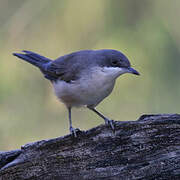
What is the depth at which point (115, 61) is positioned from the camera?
4344mm

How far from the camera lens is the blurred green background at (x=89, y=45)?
15.9 ft

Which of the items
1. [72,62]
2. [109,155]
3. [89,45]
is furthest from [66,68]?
[109,155]

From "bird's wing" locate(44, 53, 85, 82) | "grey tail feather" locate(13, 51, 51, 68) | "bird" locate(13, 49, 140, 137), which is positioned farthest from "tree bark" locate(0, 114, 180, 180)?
"grey tail feather" locate(13, 51, 51, 68)

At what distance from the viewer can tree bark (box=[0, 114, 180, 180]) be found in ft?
11.2

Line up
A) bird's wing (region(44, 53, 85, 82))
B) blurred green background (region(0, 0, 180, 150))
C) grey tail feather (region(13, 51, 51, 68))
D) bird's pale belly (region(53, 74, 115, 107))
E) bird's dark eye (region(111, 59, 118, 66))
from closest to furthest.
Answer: bird's pale belly (region(53, 74, 115, 107)), bird's dark eye (region(111, 59, 118, 66)), bird's wing (region(44, 53, 85, 82)), blurred green background (region(0, 0, 180, 150)), grey tail feather (region(13, 51, 51, 68))

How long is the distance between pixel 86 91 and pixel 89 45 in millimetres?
992

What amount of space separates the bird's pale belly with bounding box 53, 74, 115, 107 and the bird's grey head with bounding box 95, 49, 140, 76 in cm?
17

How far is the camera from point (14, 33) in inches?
196

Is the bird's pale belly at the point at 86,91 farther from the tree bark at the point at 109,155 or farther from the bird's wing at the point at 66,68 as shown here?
the tree bark at the point at 109,155

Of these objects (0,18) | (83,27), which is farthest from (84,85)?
(0,18)

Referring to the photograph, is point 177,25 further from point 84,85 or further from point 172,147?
point 172,147

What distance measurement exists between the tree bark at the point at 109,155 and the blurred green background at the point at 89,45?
50.9 inches

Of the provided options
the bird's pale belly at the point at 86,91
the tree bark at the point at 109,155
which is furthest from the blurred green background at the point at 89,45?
the tree bark at the point at 109,155

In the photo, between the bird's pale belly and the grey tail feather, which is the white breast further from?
the grey tail feather
